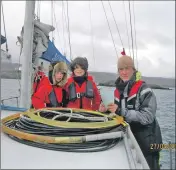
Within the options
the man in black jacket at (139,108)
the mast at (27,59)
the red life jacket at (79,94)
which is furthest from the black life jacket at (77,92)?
the mast at (27,59)

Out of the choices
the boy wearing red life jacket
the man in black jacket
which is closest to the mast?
the boy wearing red life jacket

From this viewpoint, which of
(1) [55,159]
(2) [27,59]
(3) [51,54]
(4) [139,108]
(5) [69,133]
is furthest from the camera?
(3) [51,54]

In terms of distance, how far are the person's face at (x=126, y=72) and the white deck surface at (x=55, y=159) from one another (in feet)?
3.32

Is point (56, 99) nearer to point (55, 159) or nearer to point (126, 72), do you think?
point (126, 72)

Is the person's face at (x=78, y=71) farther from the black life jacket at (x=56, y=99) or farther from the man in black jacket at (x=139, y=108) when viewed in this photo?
the man in black jacket at (x=139, y=108)

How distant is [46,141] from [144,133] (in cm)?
128

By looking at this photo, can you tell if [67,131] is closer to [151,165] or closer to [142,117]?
[142,117]

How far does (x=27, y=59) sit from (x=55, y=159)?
11.2 ft

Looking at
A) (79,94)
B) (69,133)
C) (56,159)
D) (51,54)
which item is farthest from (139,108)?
(51,54)

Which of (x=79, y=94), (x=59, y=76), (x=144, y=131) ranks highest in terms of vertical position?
(x=59, y=76)

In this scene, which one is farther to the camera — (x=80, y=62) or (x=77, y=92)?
(x=77, y=92)

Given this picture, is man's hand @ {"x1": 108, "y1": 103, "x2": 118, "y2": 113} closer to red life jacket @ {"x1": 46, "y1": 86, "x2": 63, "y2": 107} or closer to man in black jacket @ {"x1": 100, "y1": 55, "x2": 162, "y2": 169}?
man in black jacket @ {"x1": 100, "y1": 55, "x2": 162, "y2": 169}

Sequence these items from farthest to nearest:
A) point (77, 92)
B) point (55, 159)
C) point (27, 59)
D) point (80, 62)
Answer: point (27, 59) → point (77, 92) → point (80, 62) → point (55, 159)

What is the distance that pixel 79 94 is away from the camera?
3838 millimetres
